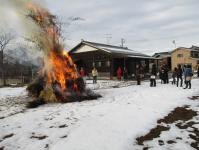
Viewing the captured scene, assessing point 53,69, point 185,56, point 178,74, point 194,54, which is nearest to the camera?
point 53,69

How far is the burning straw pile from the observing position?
1141 cm

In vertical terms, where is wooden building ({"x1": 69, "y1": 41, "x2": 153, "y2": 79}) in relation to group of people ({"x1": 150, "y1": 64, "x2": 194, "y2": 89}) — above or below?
above

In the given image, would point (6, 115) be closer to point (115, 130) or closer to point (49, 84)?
point (49, 84)

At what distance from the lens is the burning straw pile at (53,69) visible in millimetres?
11406

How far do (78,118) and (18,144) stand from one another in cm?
237

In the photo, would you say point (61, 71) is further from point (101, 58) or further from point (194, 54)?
point (194, 54)

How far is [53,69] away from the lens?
461 inches

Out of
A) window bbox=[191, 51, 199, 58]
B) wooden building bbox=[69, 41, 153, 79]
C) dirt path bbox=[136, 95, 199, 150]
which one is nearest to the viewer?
dirt path bbox=[136, 95, 199, 150]

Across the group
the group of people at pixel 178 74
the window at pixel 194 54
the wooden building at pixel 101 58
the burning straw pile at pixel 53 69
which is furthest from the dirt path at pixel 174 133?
the window at pixel 194 54

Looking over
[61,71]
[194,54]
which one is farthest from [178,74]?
[194,54]

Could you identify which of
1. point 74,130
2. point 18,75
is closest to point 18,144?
point 74,130

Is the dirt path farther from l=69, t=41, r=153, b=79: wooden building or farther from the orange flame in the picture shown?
l=69, t=41, r=153, b=79: wooden building

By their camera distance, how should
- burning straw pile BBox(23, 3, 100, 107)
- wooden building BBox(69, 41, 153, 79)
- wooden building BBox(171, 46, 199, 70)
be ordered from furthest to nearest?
wooden building BBox(171, 46, 199, 70) → wooden building BBox(69, 41, 153, 79) → burning straw pile BBox(23, 3, 100, 107)

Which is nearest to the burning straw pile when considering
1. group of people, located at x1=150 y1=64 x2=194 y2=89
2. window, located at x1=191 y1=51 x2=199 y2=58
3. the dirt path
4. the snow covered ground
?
the snow covered ground
